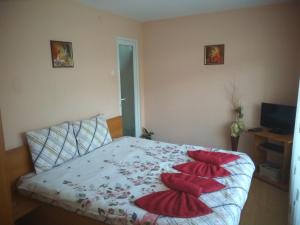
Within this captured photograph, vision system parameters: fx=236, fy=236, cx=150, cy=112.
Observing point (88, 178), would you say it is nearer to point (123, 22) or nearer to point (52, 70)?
point (52, 70)

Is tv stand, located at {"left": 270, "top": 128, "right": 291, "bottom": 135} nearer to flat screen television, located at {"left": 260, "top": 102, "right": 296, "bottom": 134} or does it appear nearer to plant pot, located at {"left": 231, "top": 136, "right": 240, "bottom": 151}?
flat screen television, located at {"left": 260, "top": 102, "right": 296, "bottom": 134}

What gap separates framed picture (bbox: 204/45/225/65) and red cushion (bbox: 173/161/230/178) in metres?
2.05

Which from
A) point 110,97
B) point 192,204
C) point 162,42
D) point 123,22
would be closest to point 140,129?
point 110,97

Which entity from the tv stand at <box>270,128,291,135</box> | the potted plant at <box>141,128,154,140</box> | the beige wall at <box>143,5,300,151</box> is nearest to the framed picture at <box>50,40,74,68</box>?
the beige wall at <box>143,5,300,151</box>

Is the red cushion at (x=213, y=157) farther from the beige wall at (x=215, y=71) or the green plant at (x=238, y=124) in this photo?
the beige wall at (x=215, y=71)

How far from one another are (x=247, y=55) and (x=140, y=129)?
236 centimetres

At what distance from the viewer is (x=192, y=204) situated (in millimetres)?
1737

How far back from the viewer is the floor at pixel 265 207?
8.32 feet

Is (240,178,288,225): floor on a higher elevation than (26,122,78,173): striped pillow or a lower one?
lower

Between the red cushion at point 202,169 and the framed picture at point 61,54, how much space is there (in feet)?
6.09

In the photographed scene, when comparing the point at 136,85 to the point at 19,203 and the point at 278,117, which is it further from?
the point at 19,203

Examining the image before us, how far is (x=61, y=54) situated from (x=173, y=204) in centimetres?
222

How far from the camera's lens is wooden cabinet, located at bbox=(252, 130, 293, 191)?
10.0 ft

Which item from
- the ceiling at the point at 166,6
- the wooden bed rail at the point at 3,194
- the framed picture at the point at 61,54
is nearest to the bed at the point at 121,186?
the wooden bed rail at the point at 3,194
